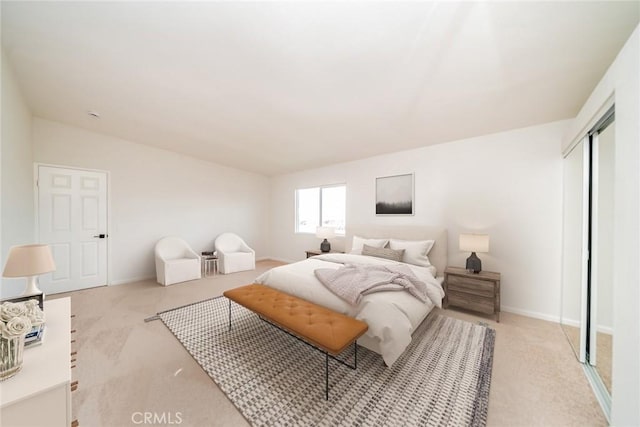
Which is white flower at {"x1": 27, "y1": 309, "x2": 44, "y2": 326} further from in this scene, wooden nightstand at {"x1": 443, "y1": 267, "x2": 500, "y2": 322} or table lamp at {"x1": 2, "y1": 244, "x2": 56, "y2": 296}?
wooden nightstand at {"x1": 443, "y1": 267, "x2": 500, "y2": 322}

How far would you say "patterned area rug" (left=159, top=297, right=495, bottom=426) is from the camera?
1.43m

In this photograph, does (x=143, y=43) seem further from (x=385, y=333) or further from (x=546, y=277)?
(x=546, y=277)

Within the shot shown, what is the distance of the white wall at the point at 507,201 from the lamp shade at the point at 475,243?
0.43 metres

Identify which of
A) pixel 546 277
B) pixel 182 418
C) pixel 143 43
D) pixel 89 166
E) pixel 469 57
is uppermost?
pixel 143 43

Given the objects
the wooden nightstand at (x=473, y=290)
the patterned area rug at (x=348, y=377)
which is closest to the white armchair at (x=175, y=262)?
the patterned area rug at (x=348, y=377)

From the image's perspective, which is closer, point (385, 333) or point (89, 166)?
point (385, 333)

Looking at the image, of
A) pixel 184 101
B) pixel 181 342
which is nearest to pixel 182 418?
pixel 181 342

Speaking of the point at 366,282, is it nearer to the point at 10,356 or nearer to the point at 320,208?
the point at 10,356

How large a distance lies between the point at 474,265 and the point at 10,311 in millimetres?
3885

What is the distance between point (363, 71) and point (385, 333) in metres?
2.23

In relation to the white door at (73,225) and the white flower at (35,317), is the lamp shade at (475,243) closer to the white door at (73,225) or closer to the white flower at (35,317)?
the white flower at (35,317)

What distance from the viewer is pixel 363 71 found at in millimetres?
2006

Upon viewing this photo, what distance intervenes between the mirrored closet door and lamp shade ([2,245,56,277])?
3763 millimetres

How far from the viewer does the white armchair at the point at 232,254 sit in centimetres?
481
